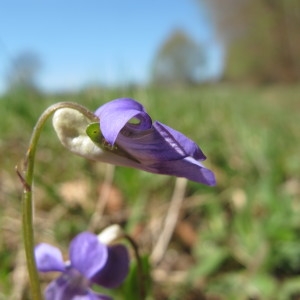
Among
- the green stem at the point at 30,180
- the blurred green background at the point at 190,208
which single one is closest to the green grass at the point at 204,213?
the blurred green background at the point at 190,208

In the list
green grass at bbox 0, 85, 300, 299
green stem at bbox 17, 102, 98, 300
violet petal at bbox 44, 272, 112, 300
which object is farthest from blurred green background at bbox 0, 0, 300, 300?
green stem at bbox 17, 102, 98, 300

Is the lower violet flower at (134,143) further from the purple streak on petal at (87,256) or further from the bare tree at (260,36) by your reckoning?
the bare tree at (260,36)

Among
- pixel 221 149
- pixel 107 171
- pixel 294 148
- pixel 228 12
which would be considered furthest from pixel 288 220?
pixel 228 12

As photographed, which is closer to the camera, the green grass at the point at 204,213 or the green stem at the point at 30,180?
the green stem at the point at 30,180

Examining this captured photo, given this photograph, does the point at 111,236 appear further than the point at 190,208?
No

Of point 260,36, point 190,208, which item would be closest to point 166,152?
point 190,208

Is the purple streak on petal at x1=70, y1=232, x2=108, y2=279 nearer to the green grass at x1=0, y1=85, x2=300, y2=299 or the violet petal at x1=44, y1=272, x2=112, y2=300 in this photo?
the violet petal at x1=44, y1=272, x2=112, y2=300

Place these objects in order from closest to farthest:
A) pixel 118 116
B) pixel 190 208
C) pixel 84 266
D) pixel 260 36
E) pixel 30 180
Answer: pixel 118 116 → pixel 30 180 → pixel 84 266 → pixel 190 208 → pixel 260 36

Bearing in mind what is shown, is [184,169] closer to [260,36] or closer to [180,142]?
[180,142]
